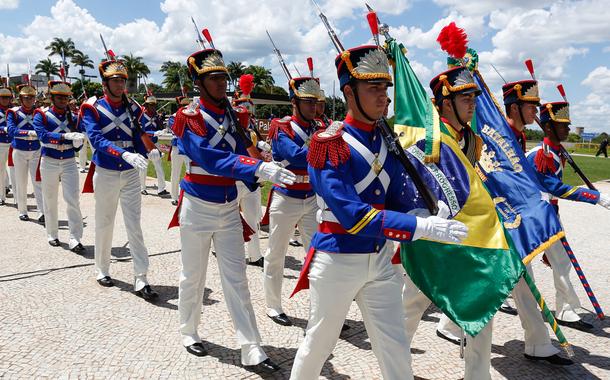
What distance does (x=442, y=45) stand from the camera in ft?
13.7

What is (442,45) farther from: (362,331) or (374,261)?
(362,331)

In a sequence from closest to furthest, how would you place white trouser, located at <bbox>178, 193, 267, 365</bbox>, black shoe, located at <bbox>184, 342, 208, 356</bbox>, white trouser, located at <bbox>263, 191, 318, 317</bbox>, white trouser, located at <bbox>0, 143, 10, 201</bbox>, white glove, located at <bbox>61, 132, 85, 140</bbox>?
white trouser, located at <bbox>178, 193, 267, 365</bbox> → black shoe, located at <bbox>184, 342, 208, 356</bbox> → white trouser, located at <bbox>263, 191, 318, 317</bbox> → white glove, located at <bbox>61, 132, 85, 140</bbox> → white trouser, located at <bbox>0, 143, 10, 201</bbox>

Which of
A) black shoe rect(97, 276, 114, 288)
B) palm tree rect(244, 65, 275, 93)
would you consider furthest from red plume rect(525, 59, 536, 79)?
palm tree rect(244, 65, 275, 93)

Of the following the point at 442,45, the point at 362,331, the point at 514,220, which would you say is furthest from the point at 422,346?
the point at 442,45

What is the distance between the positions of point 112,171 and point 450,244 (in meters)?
4.36

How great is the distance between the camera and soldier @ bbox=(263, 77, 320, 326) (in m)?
5.39

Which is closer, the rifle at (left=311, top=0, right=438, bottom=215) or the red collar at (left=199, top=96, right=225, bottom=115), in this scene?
Result: the rifle at (left=311, top=0, right=438, bottom=215)

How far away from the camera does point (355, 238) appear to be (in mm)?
3119

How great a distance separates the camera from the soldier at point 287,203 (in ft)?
17.7

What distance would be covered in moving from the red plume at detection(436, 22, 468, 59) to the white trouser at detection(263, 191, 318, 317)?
215cm

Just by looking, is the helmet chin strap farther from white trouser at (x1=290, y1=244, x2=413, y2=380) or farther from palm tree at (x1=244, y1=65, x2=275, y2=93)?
palm tree at (x1=244, y1=65, x2=275, y2=93)

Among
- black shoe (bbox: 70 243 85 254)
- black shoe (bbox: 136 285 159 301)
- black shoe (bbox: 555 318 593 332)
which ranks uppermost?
black shoe (bbox: 555 318 593 332)

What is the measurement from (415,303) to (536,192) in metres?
1.59

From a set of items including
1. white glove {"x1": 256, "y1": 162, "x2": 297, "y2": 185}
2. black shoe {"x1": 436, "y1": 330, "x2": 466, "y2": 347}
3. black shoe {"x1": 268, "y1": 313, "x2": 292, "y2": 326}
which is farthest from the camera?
black shoe {"x1": 268, "y1": 313, "x2": 292, "y2": 326}
